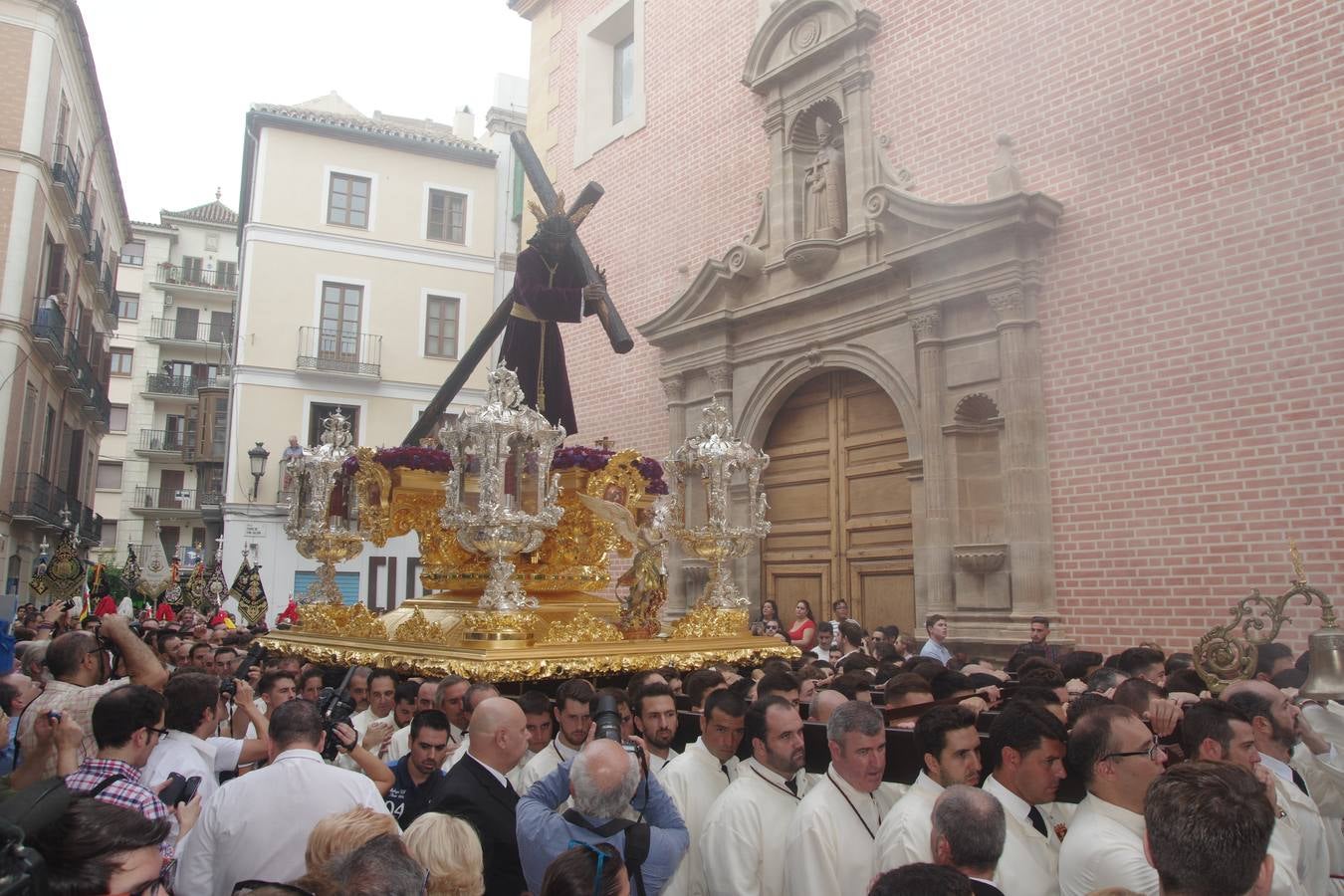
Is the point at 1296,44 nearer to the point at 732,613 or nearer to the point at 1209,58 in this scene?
the point at 1209,58

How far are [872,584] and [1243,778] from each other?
864cm

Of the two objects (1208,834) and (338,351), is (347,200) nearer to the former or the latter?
(338,351)

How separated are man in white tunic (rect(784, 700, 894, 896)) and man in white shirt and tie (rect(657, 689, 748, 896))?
558mm

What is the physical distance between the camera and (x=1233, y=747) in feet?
11.7

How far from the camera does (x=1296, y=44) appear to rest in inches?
323

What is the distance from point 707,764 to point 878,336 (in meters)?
7.42

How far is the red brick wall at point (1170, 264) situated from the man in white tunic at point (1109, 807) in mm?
5284

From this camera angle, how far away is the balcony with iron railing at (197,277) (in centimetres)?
4088

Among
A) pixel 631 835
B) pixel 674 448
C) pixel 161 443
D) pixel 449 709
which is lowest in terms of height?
pixel 631 835

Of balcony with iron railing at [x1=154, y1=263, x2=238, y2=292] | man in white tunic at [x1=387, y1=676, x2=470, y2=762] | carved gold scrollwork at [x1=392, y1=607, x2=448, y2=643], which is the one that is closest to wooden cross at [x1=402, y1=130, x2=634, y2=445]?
carved gold scrollwork at [x1=392, y1=607, x2=448, y2=643]

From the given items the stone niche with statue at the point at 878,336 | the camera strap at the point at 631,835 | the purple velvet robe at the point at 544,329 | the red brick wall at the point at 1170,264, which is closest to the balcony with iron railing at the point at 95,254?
the stone niche with statue at the point at 878,336

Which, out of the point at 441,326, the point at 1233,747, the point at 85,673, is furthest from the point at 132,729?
the point at 441,326

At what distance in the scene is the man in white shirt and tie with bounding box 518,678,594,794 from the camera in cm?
453

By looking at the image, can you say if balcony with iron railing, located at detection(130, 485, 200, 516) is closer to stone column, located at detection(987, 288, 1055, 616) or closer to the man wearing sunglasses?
stone column, located at detection(987, 288, 1055, 616)
